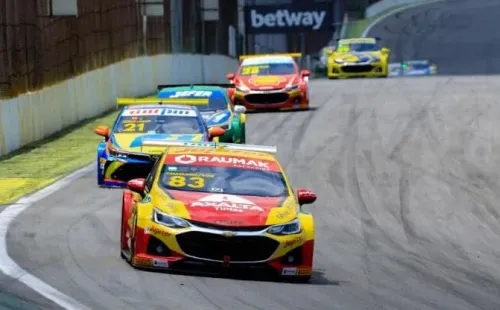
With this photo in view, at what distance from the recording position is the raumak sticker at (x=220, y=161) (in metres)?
13.7

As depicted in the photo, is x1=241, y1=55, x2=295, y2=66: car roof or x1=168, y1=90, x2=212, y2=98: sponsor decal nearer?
x1=168, y1=90, x2=212, y2=98: sponsor decal

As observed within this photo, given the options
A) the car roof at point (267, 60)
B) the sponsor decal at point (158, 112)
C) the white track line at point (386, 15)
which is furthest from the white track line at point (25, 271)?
the white track line at point (386, 15)

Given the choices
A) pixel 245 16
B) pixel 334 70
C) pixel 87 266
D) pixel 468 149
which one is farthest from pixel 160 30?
pixel 87 266

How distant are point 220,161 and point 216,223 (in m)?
1.50

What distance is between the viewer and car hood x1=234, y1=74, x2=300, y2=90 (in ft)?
109

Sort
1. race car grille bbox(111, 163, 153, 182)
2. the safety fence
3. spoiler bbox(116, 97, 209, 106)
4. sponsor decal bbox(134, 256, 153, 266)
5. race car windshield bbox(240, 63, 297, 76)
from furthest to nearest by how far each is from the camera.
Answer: race car windshield bbox(240, 63, 297, 76)
the safety fence
spoiler bbox(116, 97, 209, 106)
race car grille bbox(111, 163, 153, 182)
sponsor decal bbox(134, 256, 153, 266)

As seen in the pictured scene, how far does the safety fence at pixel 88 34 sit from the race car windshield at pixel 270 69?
3660 millimetres

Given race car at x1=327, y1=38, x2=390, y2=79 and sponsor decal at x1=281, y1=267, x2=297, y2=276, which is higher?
sponsor decal at x1=281, y1=267, x2=297, y2=276

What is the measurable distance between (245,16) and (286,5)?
2.22 m

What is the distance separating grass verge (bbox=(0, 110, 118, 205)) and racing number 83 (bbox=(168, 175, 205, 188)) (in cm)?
544

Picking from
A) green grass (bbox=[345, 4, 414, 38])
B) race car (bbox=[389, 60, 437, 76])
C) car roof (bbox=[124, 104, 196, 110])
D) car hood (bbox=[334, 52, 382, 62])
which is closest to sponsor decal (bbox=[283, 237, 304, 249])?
car roof (bbox=[124, 104, 196, 110])

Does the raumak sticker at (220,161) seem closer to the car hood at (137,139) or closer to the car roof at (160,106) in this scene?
the car hood at (137,139)

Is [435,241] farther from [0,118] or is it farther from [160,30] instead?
[160,30]

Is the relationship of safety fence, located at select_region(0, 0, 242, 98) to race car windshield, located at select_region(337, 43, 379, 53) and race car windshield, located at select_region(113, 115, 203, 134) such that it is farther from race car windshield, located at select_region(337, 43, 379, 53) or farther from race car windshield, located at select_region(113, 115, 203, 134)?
race car windshield, located at select_region(337, 43, 379, 53)
